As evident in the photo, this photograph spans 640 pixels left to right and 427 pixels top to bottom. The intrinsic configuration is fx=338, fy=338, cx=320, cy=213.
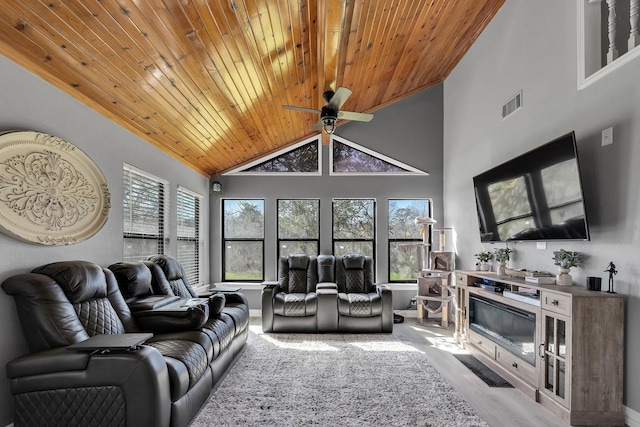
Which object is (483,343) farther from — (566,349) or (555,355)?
(566,349)

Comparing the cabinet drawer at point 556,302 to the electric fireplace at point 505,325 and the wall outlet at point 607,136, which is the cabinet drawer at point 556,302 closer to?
the electric fireplace at point 505,325

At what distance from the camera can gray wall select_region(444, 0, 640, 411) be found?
94.8 inches

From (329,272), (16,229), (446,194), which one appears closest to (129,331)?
(16,229)

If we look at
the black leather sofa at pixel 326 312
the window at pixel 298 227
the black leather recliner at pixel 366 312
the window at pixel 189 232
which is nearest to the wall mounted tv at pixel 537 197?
the black leather recliner at pixel 366 312

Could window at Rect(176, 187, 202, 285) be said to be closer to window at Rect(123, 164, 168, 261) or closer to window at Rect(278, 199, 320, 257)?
window at Rect(123, 164, 168, 261)

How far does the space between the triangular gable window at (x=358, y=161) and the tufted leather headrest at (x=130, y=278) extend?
367 centimetres

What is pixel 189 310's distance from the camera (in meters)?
2.88

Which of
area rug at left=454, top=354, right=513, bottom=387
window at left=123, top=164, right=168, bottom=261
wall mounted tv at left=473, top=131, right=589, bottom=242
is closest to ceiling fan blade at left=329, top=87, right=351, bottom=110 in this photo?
wall mounted tv at left=473, top=131, right=589, bottom=242

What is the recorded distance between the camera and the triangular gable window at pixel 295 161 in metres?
6.03

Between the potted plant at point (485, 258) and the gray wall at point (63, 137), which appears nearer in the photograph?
the gray wall at point (63, 137)

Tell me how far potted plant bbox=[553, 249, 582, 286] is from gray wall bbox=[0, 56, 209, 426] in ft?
13.1

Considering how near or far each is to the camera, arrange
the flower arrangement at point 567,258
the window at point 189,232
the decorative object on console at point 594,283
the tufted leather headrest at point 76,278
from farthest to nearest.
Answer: the window at point 189,232
the flower arrangement at point 567,258
the decorative object on console at point 594,283
the tufted leather headrest at point 76,278

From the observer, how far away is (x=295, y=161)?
239 inches

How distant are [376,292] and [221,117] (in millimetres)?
3254
